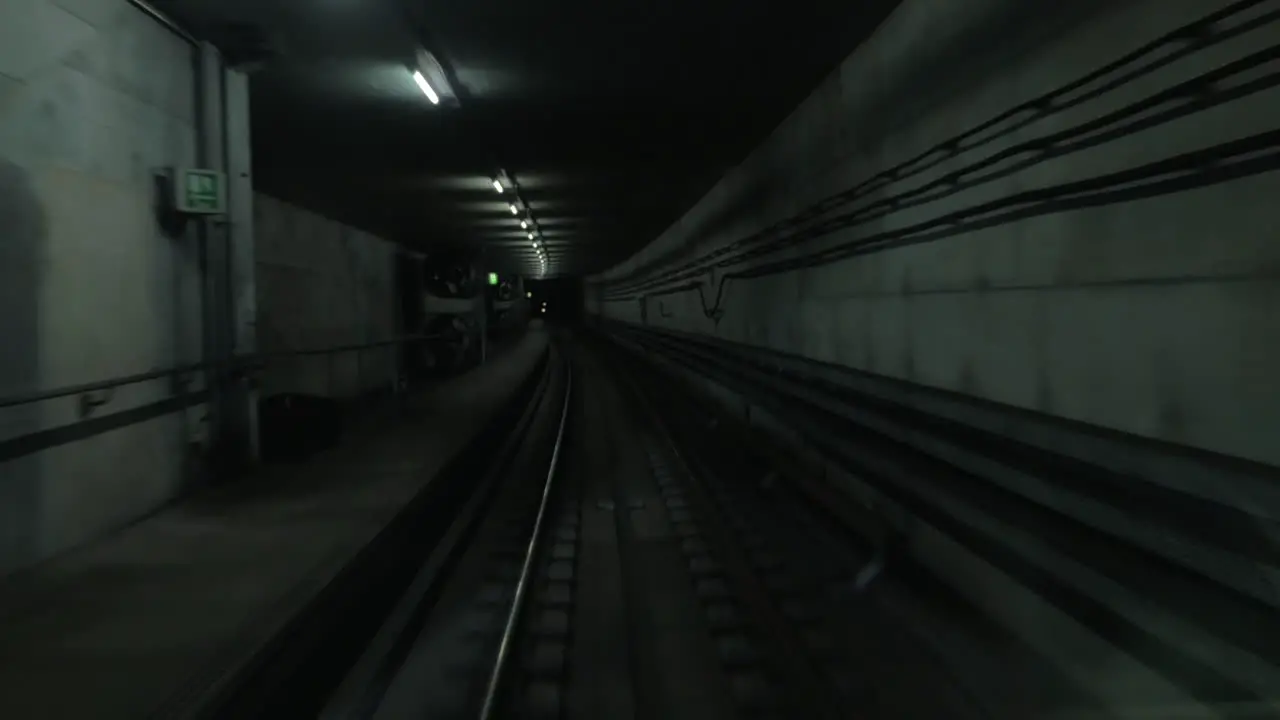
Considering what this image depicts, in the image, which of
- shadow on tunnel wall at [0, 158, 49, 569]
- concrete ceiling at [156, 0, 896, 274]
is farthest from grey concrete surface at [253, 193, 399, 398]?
shadow on tunnel wall at [0, 158, 49, 569]

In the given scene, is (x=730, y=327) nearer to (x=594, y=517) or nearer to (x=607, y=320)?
(x=594, y=517)

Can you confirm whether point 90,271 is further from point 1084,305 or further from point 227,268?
point 1084,305

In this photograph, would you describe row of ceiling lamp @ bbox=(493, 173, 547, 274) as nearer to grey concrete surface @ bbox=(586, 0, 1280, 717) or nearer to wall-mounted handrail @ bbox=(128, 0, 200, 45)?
wall-mounted handrail @ bbox=(128, 0, 200, 45)

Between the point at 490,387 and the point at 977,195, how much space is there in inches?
555

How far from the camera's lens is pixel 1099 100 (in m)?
4.17

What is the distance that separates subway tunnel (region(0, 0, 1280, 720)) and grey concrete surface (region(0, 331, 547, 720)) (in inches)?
1.3

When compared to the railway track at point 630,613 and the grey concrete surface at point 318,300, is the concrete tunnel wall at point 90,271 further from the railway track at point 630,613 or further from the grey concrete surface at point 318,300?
the grey concrete surface at point 318,300

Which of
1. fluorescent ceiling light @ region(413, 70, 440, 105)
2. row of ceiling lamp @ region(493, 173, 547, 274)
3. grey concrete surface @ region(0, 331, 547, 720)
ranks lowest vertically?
grey concrete surface @ region(0, 331, 547, 720)

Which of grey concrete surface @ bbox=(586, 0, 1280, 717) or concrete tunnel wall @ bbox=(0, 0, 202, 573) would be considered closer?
grey concrete surface @ bbox=(586, 0, 1280, 717)

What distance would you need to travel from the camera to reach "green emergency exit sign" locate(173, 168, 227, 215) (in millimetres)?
6953

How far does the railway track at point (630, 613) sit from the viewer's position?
437cm

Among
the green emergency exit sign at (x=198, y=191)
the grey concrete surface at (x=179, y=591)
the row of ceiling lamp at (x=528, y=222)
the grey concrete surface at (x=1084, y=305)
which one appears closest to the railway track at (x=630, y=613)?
the grey concrete surface at (x=179, y=591)

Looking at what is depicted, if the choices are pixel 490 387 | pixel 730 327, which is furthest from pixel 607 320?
pixel 730 327

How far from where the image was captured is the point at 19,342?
16.7 ft
